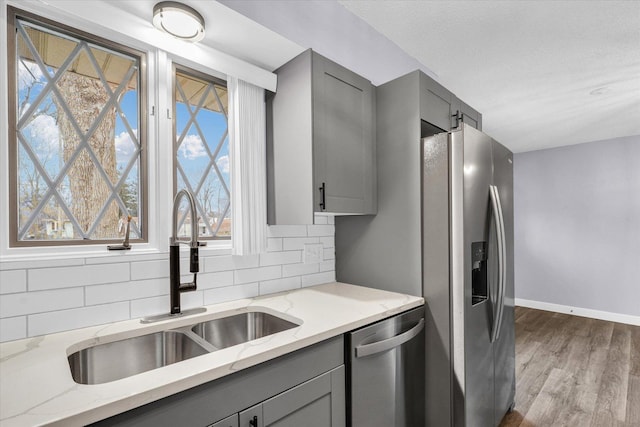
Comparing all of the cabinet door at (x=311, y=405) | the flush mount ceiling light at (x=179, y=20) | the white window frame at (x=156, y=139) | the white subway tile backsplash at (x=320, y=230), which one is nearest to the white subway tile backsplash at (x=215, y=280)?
the white window frame at (x=156, y=139)

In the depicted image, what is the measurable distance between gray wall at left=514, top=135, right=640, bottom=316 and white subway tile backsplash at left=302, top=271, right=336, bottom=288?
4.35 meters

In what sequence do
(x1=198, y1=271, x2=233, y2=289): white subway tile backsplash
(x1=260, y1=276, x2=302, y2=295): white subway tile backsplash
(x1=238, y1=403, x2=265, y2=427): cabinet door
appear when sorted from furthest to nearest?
(x1=260, y1=276, x2=302, y2=295): white subway tile backsplash → (x1=198, y1=271, x2=233, y2=289): white subway tile backsplash → (x1=238, y1=403, x2=265, y2=427): cabinet door

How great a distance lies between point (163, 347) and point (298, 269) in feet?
2.80

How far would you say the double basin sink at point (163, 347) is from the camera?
1.10 meters

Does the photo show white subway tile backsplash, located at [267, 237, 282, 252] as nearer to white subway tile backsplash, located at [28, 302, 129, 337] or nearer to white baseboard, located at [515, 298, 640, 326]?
white subway tile backsplash, located at [28, 302, 129, 337]

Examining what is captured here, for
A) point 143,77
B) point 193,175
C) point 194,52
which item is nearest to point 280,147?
point 193,175

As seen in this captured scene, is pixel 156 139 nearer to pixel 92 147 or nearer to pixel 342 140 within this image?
pixel 92 147

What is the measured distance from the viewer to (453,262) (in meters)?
1.57

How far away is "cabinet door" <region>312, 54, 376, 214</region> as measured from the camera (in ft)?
5.07

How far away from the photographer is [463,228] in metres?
1.55

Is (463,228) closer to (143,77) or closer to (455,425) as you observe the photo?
(455,425)

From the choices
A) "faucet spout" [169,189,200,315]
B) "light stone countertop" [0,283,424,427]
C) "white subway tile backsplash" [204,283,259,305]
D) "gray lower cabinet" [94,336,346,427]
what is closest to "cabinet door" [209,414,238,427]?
"gray lower cabinet" [94,336,346,427]

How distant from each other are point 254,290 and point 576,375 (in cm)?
291

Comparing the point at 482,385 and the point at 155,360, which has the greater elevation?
the point at 155,360
